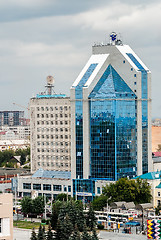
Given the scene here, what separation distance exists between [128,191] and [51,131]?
39580mm

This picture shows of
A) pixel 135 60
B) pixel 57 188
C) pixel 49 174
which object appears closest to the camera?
pixel 135 60

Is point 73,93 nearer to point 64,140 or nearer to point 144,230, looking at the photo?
point 64,140

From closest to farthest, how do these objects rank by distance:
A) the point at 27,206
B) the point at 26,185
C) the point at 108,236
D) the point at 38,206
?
the point at 108,236 → the point at 38,206 → the point at 27,206 → the point at 26,185

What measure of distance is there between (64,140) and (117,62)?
26314 millimetres

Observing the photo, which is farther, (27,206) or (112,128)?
(112,128)

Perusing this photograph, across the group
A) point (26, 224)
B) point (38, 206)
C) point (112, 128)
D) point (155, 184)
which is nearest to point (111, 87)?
point (112, 128)

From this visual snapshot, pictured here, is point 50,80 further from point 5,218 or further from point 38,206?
point 5,218

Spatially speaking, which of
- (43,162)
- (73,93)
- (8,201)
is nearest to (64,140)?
(43,162)

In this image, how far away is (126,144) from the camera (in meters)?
140

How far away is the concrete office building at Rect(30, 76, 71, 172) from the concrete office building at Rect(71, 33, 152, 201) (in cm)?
1904

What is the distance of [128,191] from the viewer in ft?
416

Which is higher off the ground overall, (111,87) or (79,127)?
(111,87)

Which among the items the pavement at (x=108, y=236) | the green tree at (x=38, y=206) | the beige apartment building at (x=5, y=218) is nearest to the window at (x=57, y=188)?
the green tree at (x=38, y=206)

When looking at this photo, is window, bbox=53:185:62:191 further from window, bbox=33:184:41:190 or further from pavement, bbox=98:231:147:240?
pavement, bbox=98:231:147:240
